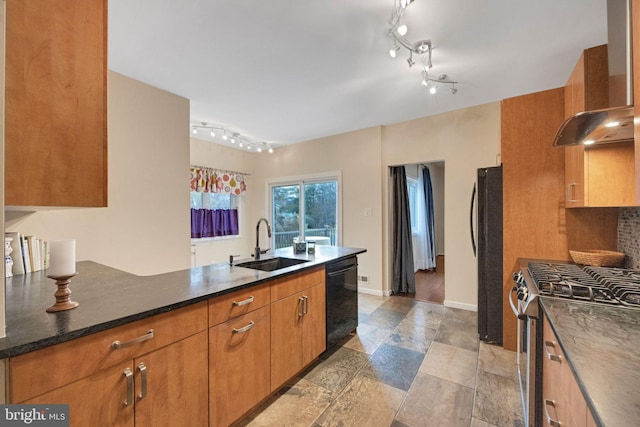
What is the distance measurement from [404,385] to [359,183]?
9.32 feet

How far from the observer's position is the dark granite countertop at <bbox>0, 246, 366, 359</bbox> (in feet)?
2.79

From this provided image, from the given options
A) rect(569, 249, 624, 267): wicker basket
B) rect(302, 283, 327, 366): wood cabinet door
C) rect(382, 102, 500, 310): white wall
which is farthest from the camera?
rect(382, 102, 500, 310): white wall

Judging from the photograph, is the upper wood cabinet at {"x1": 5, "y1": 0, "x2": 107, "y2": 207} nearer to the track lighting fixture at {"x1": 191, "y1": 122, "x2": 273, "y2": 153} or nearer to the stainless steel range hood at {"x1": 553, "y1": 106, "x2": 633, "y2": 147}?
the stainless steel range hood at {"x1": 553, "y1": 106, "x2": 633, "y2": 147}

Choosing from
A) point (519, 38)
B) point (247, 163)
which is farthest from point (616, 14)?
point (247, 163)

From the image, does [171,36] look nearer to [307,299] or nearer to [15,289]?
[15,289]

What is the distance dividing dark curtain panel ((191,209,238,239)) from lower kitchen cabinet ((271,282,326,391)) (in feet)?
10.9

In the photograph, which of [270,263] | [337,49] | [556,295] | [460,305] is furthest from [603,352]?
[460,305]

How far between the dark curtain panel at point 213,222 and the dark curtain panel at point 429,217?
4.22 meters

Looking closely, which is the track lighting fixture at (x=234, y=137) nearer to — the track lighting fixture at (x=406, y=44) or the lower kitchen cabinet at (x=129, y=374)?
the track lighting fixture at (x=406, y=44)

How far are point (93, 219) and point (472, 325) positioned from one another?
3992 millimetres

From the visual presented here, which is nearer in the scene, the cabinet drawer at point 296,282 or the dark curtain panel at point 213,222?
the cabinet drawer at point 296,282

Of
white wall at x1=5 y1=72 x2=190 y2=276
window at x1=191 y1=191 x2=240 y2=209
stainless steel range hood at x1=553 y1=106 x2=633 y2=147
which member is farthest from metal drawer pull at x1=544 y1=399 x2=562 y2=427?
window at x1=191 y1=191 x2=240 y2=209

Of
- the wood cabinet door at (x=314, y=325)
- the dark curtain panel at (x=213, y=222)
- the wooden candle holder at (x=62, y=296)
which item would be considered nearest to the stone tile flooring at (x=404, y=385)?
the wood cabinet door at (x=314, y=325)

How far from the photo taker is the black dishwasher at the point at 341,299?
2264 millimetres
